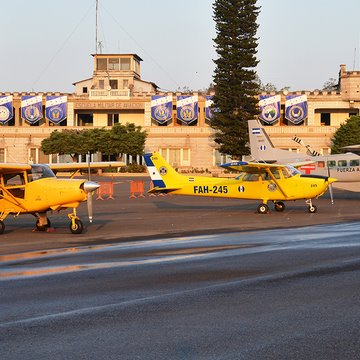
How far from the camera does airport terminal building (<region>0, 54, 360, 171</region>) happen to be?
92.1 m

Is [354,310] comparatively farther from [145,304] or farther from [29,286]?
[29,286]

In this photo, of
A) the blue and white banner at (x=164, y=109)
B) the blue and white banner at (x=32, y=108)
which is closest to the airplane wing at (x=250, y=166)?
the blue and white banner at (x=164, y=109)

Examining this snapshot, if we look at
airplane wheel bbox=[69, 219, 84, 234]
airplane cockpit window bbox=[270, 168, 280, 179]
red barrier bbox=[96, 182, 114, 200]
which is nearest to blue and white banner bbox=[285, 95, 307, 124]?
red barrier bbox=[96, 182, 114, 200]

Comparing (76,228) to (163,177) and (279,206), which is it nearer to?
(163,177)

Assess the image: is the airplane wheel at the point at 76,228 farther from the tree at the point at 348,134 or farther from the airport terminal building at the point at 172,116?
the airport terminal building at the point at 172,116

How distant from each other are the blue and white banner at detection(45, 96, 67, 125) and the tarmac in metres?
60.9

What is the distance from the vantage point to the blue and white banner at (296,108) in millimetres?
92438

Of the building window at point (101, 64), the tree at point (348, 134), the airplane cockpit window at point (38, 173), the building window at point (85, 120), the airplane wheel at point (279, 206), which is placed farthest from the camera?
the building window at point (101, 64)

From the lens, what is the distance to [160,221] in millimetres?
24719

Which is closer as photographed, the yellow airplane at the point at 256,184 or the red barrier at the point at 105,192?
the yellow airplane at the point at 256,184

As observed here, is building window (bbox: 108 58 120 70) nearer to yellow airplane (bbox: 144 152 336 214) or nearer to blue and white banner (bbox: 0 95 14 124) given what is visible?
blue and white banner (bbox: 0 95 14 124)

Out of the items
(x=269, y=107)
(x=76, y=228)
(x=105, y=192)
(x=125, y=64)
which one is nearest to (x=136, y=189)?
(x=105, y=192)

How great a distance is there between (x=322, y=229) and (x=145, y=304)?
40.3 ft

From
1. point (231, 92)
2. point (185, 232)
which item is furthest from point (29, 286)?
point (231, 92)
